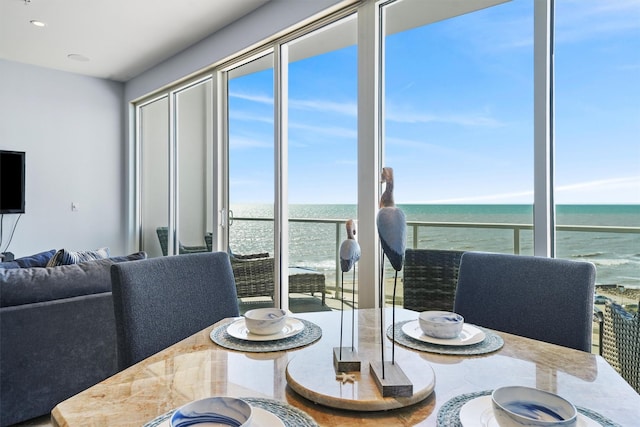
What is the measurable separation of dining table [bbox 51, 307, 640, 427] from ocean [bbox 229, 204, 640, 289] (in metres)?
0.73

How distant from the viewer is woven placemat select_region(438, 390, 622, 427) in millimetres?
680

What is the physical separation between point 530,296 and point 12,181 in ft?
17.2

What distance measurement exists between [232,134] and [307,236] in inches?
49.5

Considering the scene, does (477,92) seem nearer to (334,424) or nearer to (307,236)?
(307,236)

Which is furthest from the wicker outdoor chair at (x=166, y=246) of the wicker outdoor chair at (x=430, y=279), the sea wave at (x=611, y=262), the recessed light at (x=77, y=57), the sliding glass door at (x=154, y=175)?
the sea wave at (x=611, y=262)

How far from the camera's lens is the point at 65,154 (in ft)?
16.5

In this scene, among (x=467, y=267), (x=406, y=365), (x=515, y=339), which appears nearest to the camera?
(x=406, y=365)

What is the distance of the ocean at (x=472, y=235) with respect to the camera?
6.56 feet

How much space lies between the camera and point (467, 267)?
152cm

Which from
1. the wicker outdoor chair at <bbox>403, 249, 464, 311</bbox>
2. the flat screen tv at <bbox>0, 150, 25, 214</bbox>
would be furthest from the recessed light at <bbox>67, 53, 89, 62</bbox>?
the wicker outdoor chair at <bbox>403, 249, 464, 311</bbox>

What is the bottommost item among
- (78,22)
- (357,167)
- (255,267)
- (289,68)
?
(255,267)

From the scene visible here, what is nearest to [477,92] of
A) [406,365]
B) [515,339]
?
[515,339]

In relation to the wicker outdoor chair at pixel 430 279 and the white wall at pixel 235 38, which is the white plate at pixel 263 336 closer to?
the wicker outdoor chair at pixel 430 279

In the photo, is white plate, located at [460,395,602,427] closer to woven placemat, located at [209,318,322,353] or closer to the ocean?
woven placemat, located at [209,318,322,353]
